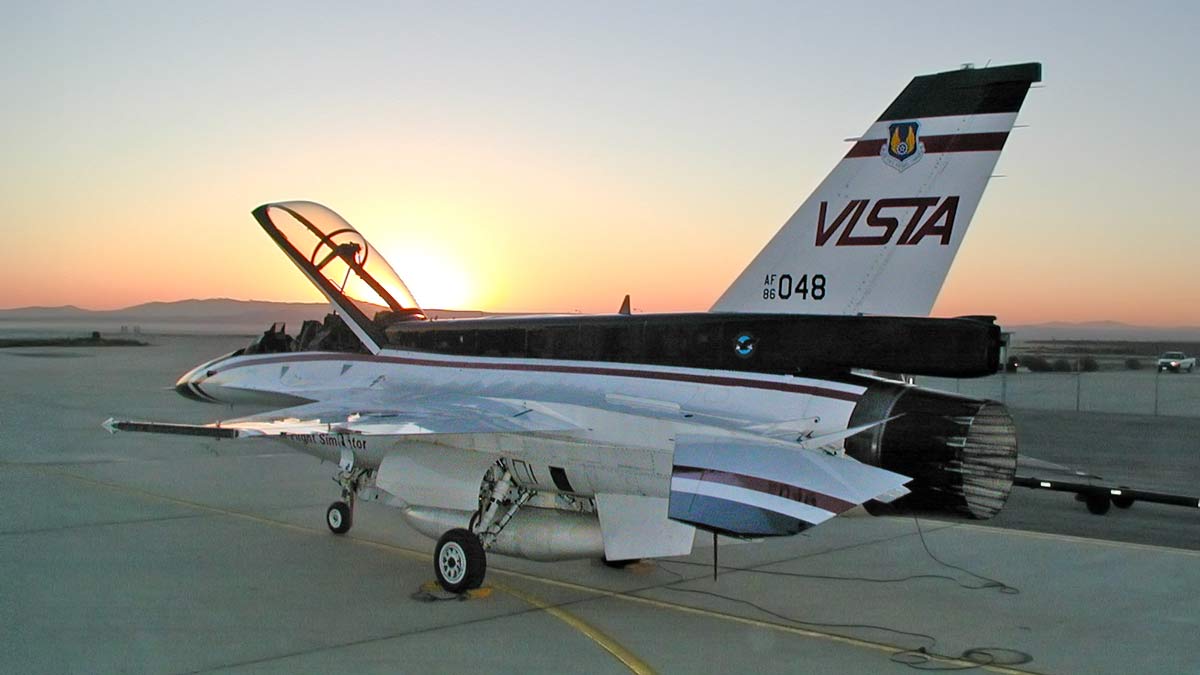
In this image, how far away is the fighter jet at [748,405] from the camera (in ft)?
21.9

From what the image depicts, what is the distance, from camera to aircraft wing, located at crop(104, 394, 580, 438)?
301 inches

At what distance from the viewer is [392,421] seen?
8086 millimetres

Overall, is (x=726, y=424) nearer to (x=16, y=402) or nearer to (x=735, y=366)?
(x=735, y=366)

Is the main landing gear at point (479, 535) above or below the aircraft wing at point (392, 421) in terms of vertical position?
below

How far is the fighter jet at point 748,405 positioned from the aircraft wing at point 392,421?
0.02 metres

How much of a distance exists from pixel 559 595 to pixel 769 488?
2.48 m

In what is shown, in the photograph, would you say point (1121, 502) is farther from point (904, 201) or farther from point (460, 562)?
point (460, 562)

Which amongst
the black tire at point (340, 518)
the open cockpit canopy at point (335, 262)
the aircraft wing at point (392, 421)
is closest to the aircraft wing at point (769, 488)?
the aircraft wing at point (392, 421)

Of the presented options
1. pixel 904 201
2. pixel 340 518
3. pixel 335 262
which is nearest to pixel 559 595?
pixel 340 518

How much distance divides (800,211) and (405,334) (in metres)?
4.24

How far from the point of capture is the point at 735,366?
7.59 meters

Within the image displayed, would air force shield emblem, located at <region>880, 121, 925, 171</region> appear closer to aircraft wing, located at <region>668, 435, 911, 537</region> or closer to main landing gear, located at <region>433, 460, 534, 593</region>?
aircraft wing, located at <region>668, 435, 911, 537</region>

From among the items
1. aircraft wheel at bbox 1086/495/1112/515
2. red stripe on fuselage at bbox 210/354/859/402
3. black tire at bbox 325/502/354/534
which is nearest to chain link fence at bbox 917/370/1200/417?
aircraft wheel at bbox 1086/495/1112/515

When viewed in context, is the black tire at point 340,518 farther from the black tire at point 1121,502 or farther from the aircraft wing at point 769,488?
the black tire at point 1121,502
